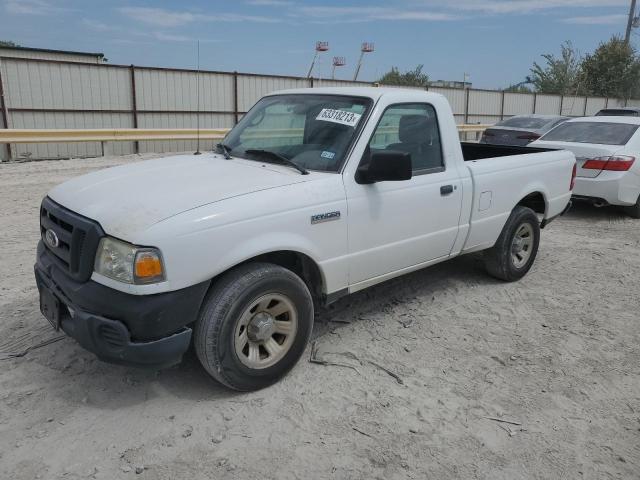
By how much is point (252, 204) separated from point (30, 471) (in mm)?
1778

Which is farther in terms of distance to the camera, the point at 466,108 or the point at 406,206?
the point at 466,108

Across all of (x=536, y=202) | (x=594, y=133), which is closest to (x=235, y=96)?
(x=594, y=133)

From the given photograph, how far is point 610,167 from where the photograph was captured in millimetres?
8195

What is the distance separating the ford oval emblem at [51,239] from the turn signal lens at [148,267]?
82 cm

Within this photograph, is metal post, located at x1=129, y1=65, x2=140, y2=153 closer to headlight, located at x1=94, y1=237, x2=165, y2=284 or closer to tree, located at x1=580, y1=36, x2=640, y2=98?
headlight, located at x1=94, y1=237, x2=165, y2=284

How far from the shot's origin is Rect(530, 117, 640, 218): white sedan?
26.9 feet

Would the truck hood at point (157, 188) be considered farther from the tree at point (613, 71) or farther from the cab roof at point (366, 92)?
the tree at point (613, 71)

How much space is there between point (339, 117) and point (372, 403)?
6.63ft

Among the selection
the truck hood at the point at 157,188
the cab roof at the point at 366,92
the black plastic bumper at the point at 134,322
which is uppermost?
the cab roof at the point at 366,92

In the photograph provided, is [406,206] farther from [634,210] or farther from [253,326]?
[634,210]

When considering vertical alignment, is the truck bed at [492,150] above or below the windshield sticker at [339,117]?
below

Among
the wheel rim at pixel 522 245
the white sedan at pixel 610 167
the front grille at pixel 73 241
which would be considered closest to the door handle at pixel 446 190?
the wheel rim at pixel 522 245

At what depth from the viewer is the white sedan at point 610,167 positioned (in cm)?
820

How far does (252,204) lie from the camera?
323 centimetres
